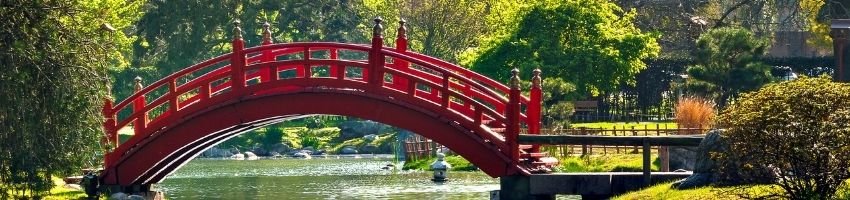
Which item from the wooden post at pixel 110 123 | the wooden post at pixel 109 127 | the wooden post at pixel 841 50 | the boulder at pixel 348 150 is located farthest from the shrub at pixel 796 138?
the boulder at pixel 348 150

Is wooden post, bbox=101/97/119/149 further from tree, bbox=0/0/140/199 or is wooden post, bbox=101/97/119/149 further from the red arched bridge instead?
tree, bbox=0/0/140/199

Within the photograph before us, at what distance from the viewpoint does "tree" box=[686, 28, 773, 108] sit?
176 feet

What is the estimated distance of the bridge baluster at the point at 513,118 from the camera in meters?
28.5

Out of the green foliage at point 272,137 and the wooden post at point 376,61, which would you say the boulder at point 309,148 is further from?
the wooden post at point 376,61

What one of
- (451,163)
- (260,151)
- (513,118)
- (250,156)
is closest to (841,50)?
(513,118)

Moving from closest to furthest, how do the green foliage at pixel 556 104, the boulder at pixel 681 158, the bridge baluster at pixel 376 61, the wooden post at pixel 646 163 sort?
1. the wooden post at pixel 646 163
2. the bridge baluster at pixel 376 61
3. the boulder at pixel 681 158
4. the green foliage at pixel 556 104

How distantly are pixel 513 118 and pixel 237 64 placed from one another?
5.71 meters

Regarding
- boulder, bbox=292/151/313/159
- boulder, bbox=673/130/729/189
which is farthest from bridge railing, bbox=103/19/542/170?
boulder, bbox=292/151/313/159

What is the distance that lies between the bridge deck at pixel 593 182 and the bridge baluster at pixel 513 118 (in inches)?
28.5

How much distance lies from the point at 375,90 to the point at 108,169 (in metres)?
5.96

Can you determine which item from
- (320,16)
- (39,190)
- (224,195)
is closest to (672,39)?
(320,16)

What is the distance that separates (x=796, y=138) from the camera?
2069 centimetres

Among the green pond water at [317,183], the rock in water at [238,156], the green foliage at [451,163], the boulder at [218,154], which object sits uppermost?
the boulder at [218,154]

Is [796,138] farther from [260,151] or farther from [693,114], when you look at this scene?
[260,151]
